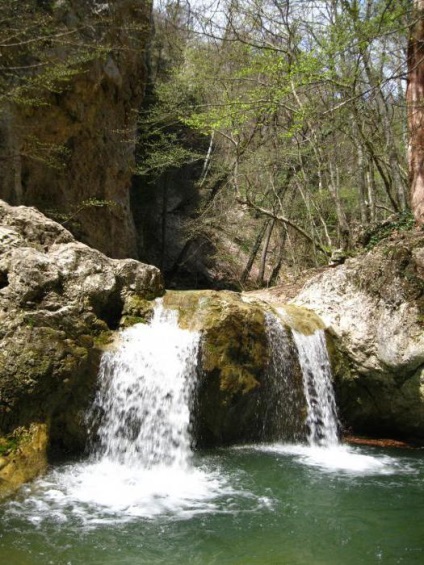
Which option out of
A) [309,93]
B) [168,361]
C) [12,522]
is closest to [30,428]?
[12,522]

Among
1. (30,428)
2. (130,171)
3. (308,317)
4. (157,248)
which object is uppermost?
(130,171)

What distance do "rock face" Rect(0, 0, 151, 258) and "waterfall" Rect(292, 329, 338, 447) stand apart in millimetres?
5627

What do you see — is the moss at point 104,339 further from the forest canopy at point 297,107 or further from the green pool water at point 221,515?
the forest canopy at point 297,107

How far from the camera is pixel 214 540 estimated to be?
3.87 meters

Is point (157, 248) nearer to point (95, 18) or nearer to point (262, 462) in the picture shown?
point (95, 18)

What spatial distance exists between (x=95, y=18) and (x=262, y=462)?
11412 millimetres

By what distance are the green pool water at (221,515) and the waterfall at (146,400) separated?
0.92ft

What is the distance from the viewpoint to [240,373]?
671cm

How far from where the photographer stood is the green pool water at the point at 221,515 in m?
3.66

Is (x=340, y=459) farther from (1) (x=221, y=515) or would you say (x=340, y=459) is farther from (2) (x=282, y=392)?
(1) (x=221, y=515)

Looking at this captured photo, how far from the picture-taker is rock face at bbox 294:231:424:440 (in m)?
7.08

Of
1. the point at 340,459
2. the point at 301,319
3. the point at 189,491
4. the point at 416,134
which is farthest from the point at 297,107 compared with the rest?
the point at 189,491

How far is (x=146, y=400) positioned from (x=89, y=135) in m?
9.54

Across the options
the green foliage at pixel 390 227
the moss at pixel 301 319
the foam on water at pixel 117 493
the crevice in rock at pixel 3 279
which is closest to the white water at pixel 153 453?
the foam on water at pixel 117 493
